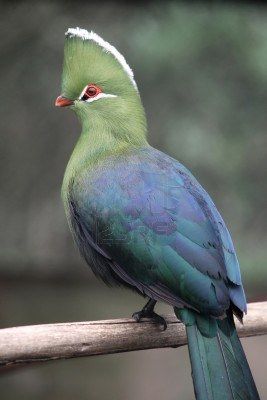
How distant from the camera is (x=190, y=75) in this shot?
8.43ft

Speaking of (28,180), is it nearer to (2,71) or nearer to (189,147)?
(2,71)

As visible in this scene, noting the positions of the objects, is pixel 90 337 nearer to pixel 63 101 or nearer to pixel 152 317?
pixel 152 317

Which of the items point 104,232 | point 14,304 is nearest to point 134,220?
point 104,232

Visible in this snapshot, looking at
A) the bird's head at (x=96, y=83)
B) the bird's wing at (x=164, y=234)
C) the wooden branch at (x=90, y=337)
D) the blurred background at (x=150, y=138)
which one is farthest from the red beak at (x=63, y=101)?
the blurred background at (x=150, y=138)

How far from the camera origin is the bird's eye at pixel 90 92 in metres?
1.52

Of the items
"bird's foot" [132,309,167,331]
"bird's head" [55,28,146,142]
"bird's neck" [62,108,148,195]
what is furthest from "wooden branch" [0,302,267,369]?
"bird's head" [55,28,146,142]

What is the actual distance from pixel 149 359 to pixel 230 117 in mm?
862

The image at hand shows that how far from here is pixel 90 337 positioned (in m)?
1.43

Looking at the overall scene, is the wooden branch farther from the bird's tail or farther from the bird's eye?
the bird's eye

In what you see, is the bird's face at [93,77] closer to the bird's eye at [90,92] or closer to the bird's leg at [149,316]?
the bird's eye at [90,92]

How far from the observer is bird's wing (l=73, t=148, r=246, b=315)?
1.37 meters

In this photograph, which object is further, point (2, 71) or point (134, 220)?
point (2, 71)

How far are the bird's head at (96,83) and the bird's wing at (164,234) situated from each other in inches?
4.2

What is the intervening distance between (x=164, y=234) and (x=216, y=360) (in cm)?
24
